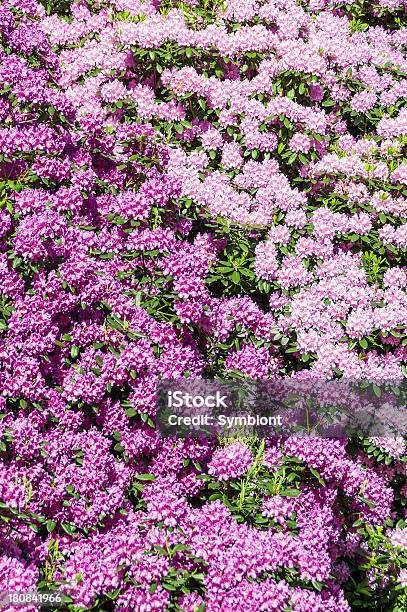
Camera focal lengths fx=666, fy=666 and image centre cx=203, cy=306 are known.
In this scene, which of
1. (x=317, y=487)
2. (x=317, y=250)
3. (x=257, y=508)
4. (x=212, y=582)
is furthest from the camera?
(x=317, y=250)

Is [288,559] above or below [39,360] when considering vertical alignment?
below

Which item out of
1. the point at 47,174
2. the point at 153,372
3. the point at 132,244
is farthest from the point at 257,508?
the point at 47,174

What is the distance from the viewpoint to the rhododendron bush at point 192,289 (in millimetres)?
3637

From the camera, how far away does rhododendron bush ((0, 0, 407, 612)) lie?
11.9 feet

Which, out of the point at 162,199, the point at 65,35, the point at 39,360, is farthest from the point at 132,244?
the point at 65,35

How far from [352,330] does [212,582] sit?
210 centimetres

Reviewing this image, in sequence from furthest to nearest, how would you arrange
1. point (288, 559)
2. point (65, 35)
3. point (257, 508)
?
1. point (65, 35)
2. point (257, 508)
3. point (288, 559)

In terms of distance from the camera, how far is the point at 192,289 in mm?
4328

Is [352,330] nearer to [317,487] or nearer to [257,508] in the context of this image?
[317,487]

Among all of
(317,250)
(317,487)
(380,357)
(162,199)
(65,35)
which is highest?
(65,35)

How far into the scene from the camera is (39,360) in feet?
13.3

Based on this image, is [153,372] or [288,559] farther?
[153,372]

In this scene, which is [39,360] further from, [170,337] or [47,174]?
[47,174]

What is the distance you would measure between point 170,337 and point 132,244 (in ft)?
2.35
